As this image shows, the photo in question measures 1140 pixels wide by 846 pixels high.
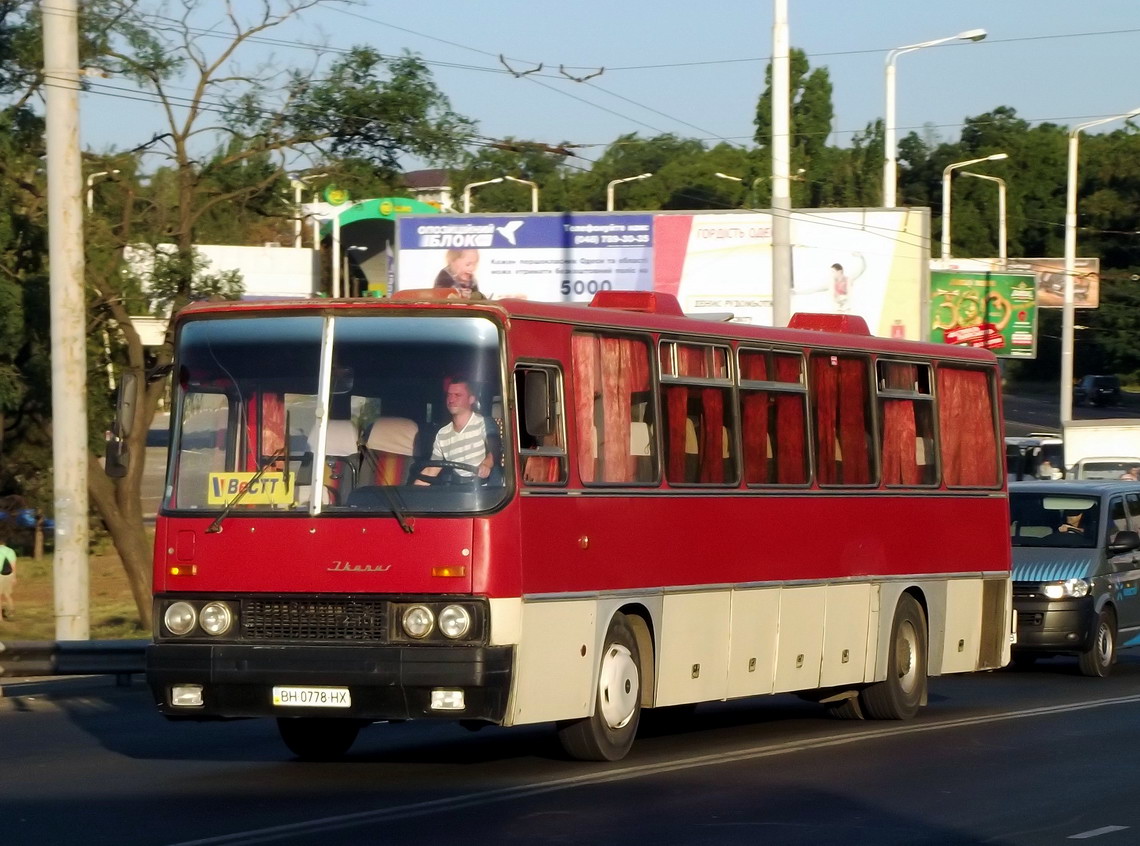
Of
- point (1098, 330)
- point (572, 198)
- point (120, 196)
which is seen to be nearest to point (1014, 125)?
point (1098, 330)

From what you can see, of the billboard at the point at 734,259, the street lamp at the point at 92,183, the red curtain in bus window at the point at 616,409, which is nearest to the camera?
the red curtain in bus window at the point at 616,409

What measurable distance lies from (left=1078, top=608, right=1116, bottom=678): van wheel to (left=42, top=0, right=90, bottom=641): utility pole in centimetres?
956

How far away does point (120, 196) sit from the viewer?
1051 inches

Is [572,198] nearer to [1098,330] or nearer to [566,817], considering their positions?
[1098,330]

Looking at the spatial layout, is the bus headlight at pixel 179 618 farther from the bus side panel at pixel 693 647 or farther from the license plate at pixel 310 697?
the bus side panel at pixel 693 647

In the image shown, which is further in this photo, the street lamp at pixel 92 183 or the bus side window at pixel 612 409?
the street lamp at pixel 92 183

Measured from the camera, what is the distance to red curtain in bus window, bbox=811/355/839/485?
13.8m

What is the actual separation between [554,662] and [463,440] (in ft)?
4.44

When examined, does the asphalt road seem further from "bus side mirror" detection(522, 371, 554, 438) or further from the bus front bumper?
"bus side mirror" detection(522, 371, 554, 438)

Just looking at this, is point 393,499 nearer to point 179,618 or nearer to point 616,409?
point 179,618

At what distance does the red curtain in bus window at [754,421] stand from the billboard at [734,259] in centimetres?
2573

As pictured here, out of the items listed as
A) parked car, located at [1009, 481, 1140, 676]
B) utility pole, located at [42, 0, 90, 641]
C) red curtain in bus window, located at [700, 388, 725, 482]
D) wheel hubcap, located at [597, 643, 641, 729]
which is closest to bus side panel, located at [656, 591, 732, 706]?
wheel hubcap, located at [597, 643, 641, 729]

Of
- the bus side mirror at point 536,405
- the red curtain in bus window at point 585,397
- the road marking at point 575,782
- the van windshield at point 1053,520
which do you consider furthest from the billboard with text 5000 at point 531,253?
the bus side mirror at point 536,405

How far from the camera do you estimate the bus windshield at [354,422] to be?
10.2 meters
